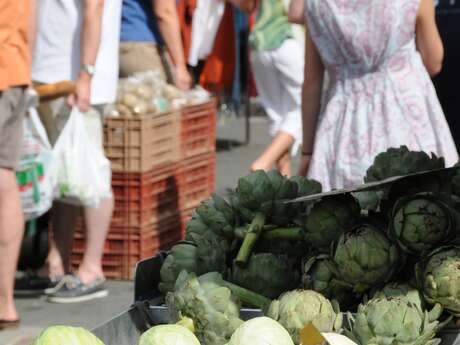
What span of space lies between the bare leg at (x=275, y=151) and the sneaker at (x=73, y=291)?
1.22 metres

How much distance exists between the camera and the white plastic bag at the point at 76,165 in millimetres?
5348

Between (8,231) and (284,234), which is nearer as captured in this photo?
(284,234)

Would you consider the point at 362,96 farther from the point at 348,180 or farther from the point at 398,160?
the point at 398,160

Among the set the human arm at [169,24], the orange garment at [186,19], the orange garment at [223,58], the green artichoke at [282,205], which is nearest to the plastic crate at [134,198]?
the human arm at [169,24]

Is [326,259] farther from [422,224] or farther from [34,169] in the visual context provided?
[34,169]

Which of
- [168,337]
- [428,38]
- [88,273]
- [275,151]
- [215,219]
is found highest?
[428,38]

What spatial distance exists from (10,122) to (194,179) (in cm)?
198

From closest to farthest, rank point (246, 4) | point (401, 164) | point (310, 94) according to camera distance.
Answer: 1. point (401, 164)
2. point (310, 94)
3. point (246, 4)

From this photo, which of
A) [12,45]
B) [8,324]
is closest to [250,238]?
[12,45]

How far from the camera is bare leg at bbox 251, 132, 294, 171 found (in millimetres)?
6457

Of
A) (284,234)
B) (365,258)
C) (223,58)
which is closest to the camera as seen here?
(365,258)

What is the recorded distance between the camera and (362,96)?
3.85 metres

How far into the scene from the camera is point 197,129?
21.8 ft

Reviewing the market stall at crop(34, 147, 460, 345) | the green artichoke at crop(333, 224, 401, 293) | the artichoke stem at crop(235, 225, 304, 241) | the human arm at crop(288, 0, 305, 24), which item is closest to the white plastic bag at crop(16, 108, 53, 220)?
the human arm at crop(288, 0, 305, 24)
